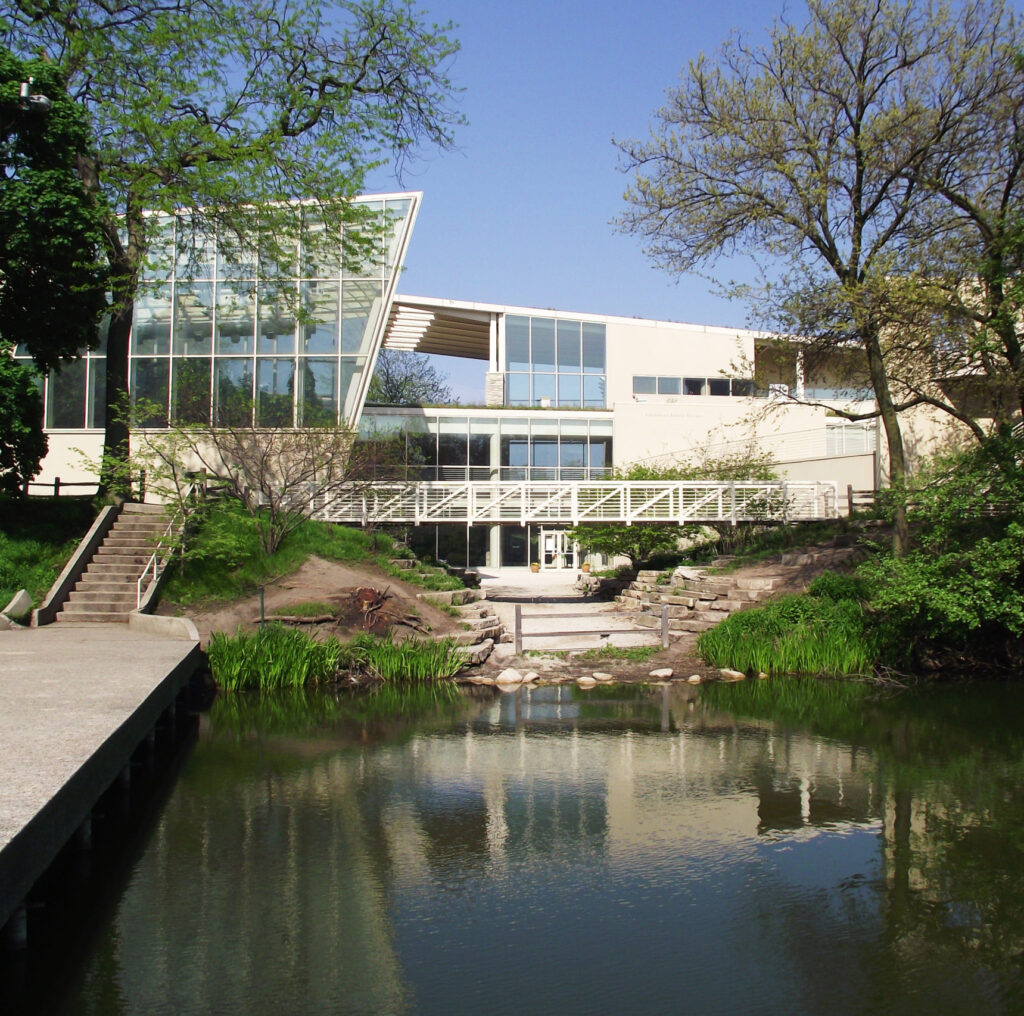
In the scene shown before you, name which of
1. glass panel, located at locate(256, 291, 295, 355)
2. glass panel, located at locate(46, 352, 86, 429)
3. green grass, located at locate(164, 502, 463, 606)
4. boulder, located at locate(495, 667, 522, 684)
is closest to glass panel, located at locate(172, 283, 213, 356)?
glass panel, located at locate(256, 291, 295, 355)

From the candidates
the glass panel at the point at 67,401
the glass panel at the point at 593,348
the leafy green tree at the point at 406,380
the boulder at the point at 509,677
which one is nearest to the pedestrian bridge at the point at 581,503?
the boulder at the point at 509,677

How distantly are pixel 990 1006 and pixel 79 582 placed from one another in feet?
56.0

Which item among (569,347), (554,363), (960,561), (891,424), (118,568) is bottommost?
(118,568)

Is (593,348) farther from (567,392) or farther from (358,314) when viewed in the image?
(358,314)

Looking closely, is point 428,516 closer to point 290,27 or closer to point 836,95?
point 290,27

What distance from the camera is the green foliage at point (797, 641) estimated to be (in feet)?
60.7

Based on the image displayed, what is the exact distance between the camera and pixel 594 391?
40.6m

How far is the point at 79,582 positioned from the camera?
62.2 feet

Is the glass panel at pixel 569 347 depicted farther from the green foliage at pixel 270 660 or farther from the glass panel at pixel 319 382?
the green foliage at pixel 270 660

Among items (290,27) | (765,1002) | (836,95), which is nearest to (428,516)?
(290,27)

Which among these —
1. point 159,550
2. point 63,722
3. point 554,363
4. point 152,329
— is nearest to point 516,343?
point 554,363

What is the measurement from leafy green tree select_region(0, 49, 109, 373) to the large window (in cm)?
2135

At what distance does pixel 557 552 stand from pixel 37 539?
24.9 metres

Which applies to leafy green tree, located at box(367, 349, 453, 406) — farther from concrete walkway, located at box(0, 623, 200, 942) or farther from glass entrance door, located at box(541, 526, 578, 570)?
concrete walkway, located at box(0, 623, 200, 942)
